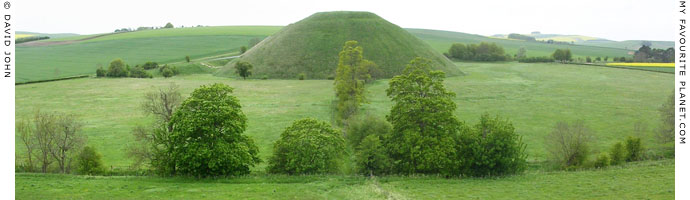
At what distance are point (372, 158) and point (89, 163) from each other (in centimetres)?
2249

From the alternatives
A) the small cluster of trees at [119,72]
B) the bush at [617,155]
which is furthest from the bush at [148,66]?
the bush at [617,155]

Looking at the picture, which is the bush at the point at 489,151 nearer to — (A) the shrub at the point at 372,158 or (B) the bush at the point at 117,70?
(A) the shrub at the point at 372,158

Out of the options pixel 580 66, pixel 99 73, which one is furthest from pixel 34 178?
pixel 580 66

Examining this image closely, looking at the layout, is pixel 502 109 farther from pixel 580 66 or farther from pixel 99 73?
pixel 99 73

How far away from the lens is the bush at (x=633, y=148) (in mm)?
39500

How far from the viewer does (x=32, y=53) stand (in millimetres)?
145875

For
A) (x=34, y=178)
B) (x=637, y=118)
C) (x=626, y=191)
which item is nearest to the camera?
(x=626, y=191)

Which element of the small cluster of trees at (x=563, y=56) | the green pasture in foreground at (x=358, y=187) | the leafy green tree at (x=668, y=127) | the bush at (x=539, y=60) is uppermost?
the small cluster of trees at (x=563, y=56)

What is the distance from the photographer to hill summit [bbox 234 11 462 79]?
363 ft

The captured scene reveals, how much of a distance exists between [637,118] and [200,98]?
5698cm

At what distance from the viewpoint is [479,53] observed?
155 m


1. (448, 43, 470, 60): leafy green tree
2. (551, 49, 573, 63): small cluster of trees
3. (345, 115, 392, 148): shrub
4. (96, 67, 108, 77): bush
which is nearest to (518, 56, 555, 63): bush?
(551, 49, 573, 63): small cluster of trees

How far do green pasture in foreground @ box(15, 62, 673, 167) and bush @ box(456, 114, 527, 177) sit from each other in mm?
10084

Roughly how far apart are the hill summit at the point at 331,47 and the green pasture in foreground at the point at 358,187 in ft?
247
